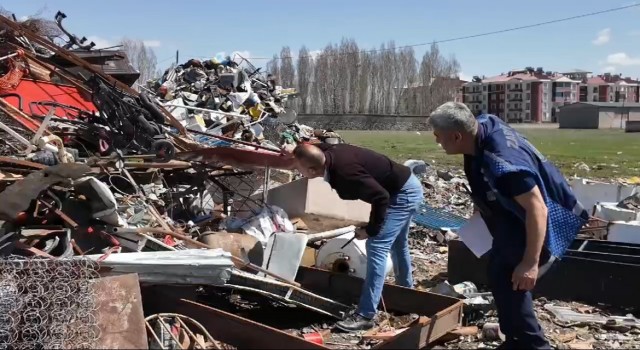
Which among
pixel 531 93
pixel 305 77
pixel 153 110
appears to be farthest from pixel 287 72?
pixel 153 110

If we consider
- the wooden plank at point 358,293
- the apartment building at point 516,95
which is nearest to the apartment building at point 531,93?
the apartment building at point 516,95

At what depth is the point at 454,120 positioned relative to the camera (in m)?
3.54

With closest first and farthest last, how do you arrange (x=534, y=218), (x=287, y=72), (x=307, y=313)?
(x=534, y=218) → (x=307, y=313) → (x=287, y=72)

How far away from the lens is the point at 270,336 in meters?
4.15

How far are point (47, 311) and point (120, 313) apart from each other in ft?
1.30

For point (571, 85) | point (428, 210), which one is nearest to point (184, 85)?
point (428, 210)

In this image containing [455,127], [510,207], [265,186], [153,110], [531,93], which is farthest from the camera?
[531,93]

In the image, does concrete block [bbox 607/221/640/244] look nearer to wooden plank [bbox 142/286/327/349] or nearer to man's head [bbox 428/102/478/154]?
man's head [bbox 428/102/478/154]

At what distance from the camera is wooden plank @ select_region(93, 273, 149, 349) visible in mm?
3801

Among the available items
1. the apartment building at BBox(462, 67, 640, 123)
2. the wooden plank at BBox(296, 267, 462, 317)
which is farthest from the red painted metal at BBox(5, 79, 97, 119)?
the apartment building at BBox(462, 67, 640, 123)

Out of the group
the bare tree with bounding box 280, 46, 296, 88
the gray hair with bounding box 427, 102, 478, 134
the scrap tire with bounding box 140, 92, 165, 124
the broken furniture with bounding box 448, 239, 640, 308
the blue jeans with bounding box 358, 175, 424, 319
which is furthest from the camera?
the bare tree with bounding box 280, 46, 296, 88

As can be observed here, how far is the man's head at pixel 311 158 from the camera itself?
15.3ft

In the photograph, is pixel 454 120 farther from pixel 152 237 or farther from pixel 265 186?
pixel 265 186

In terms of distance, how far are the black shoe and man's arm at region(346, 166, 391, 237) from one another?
70 cm
